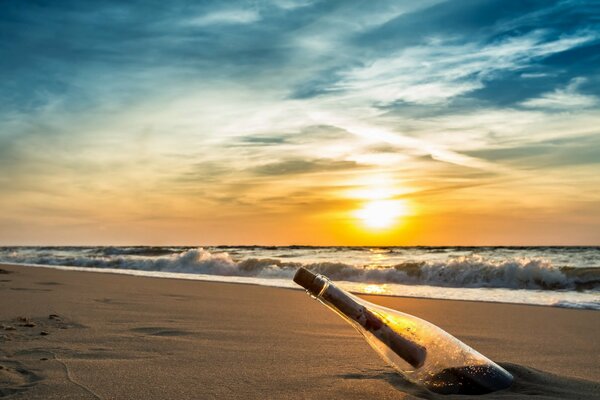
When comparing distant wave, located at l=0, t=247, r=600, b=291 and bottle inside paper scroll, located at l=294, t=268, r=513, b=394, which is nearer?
bottle inside paper scroll, located at l=294, t=268, r=513, b=394

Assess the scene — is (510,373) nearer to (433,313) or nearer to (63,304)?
(433,313)

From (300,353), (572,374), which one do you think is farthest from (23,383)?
(572,374)

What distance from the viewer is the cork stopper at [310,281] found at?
5.46 ft

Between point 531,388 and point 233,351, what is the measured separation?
1.43 metres

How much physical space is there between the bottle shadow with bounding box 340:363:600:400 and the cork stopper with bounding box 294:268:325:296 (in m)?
0.49

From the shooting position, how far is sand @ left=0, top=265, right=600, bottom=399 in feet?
6.12

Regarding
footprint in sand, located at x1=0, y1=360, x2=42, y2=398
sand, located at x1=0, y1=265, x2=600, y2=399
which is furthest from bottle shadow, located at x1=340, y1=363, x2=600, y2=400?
footprint in sand, located at x1=0, y1=360, x2=42, y2=398

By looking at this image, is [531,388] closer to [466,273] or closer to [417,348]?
[417,348]

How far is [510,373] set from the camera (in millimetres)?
1882

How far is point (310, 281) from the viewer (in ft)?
5.48

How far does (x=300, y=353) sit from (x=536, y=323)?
9.03 ft

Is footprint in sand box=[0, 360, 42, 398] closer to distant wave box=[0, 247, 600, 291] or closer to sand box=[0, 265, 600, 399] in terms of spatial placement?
sand box=[0, 265, 600, 399]

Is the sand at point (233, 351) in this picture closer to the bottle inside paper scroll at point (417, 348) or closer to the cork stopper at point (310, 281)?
the bottle inside paper scroll at point (417, 348)

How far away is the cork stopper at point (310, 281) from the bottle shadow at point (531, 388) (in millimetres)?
491
